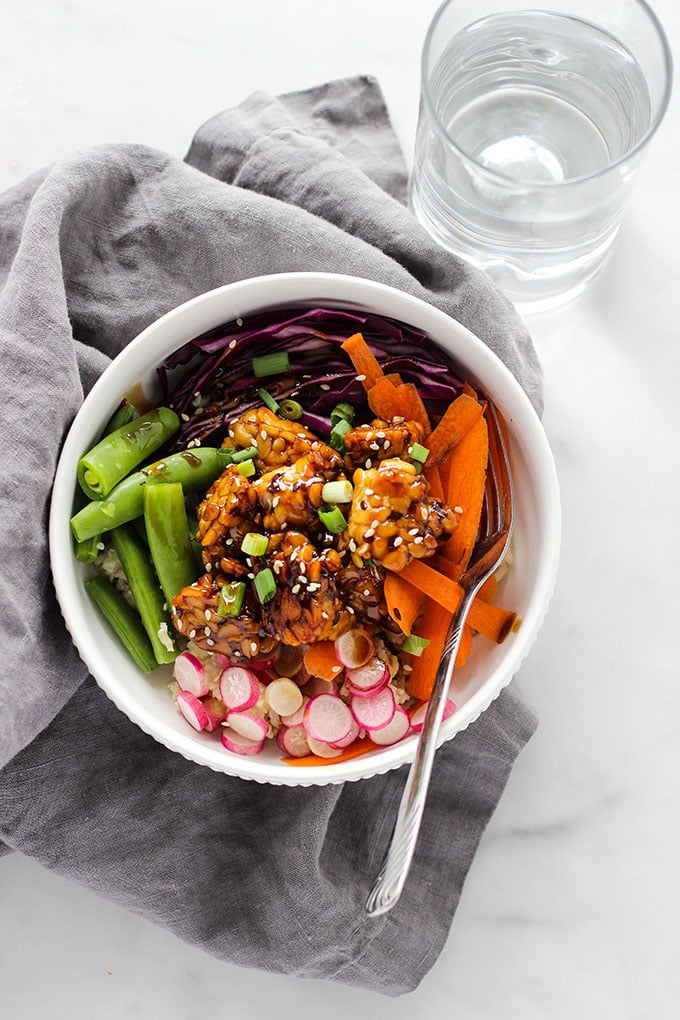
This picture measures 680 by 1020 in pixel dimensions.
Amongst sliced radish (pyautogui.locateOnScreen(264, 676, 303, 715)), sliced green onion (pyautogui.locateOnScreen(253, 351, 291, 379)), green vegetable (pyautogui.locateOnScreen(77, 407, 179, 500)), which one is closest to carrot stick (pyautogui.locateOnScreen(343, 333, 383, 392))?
sliced green onion (pyautogui.locateOnScreen(253, 351, 291, 379))

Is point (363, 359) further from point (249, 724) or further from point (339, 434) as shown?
point (249, 724)

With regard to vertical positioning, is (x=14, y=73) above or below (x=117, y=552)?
above

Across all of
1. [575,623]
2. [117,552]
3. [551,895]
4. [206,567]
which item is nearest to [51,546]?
[117,552]

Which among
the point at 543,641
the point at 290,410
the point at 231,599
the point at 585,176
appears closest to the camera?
the point at 231,599

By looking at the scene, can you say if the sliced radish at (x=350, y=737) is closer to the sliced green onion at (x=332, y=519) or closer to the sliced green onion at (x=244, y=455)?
the sliced green onion at (x=332, y=519)

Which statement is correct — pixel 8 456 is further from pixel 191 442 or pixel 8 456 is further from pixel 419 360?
pixel 419 360

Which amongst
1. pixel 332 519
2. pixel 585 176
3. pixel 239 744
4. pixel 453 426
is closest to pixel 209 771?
pixel 239 744
